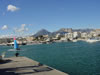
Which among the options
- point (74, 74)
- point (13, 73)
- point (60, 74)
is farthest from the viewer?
point (74, 74)

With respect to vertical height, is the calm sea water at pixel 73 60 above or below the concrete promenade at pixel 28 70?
below

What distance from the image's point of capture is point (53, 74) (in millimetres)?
15734

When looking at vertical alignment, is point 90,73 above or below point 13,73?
below

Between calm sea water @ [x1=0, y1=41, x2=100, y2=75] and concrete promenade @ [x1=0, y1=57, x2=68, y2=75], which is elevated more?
concrete promenade @ [x1=0, y1=57, x2=68, y2=75]

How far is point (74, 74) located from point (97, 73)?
3.53m

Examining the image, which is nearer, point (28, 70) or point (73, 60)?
point (28, 70)

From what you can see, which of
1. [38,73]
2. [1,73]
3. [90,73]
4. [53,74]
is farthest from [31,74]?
[90,73]

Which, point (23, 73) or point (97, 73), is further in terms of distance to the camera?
point (97, 73)

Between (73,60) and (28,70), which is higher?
(28,70)

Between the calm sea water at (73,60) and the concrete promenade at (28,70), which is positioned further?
the calm sea water at (73,60)

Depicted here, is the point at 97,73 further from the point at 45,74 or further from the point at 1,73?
the point at 1,73

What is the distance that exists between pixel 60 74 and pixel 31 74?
8.66ft

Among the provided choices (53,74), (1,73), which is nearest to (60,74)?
(53,74)

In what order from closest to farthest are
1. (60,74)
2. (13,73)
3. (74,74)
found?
(60,74)
(13,73)
(74,74)
